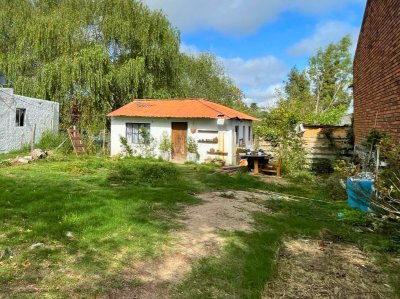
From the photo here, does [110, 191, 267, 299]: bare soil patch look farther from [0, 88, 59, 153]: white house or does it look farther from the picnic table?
[0, 88, 59, 153]: white house

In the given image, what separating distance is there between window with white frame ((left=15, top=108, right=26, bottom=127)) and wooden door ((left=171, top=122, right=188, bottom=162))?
7907 millimetres

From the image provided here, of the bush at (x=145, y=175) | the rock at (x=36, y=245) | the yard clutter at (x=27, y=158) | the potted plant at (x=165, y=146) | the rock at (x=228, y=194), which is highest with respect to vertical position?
the potted plant at (x=165, y=146)

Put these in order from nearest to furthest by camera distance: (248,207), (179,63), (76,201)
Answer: (76,201), (248,207), (179,63)

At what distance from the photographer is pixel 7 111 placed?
18.4m

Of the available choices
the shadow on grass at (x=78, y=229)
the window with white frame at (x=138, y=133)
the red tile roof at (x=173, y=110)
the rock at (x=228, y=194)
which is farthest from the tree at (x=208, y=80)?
the shadow on grass at (x=78, y=229)

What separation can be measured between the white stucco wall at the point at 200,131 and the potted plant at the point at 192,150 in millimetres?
185

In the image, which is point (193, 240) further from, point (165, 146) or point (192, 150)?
point (165, 146)

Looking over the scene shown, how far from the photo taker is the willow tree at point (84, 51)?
21844mm

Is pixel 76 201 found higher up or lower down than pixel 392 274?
higher up

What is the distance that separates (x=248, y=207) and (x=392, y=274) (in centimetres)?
380

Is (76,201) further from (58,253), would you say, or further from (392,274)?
(392,274)

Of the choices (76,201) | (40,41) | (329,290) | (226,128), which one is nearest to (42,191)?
(76,201)

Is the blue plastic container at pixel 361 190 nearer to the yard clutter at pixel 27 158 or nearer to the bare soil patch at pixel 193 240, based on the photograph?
the bare soil patch at pixel 193 240

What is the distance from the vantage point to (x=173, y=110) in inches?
782
